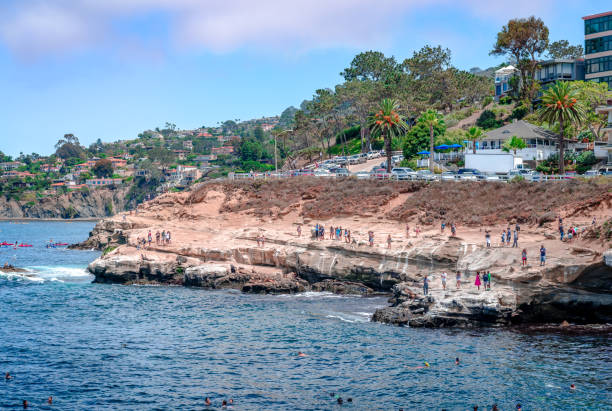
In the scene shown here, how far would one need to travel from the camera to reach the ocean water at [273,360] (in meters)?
32.0

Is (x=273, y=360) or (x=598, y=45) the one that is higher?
(x=598, y=45)

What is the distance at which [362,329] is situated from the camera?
4375 centimetres

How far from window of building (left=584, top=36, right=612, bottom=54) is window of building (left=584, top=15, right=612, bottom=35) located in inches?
55.2

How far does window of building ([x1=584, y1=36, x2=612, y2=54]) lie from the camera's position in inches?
3780

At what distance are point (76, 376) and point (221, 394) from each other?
31.0 ft

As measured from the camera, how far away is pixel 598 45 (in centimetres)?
9719

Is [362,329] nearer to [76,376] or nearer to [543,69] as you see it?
[76,376]

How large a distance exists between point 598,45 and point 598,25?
3.08 metres

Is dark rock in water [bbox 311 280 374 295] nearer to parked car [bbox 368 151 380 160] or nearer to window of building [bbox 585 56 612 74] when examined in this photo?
parked car [bbox 368 151 380 160]

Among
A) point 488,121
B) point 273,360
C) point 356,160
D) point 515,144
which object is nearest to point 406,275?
point 273,360

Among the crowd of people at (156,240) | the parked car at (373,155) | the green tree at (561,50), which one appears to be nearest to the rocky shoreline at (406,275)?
the crowd of people at (156,240)

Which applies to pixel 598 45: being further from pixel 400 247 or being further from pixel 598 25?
pixel 400 247

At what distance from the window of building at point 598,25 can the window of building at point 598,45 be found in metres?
1.40

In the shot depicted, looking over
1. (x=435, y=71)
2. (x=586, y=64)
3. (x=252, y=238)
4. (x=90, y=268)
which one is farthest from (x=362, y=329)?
(x=435, y=71)
